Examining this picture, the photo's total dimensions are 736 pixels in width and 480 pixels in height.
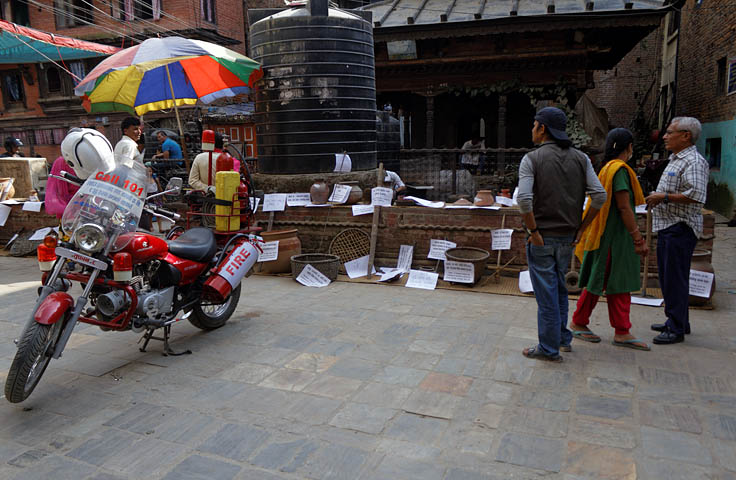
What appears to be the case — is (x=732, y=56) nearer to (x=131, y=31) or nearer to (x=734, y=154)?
(x=734, y=154)

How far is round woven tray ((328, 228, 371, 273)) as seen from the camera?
283 inches

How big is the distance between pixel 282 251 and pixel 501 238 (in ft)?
9.31

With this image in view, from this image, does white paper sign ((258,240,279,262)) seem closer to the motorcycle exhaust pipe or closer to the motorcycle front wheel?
the motorcycle exhaust pipe

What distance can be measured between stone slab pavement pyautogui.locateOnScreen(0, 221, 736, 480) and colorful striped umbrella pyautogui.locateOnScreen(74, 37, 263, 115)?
12.8 ft

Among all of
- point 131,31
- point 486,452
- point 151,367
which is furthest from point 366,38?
point 131,31

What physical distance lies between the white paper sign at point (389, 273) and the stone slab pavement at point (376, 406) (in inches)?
60.3

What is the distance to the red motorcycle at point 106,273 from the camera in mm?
3164

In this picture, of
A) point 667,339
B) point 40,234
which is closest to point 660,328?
point 667,339

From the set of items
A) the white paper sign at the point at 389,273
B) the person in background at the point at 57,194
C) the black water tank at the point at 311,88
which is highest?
the black water tank at the point at 311,88

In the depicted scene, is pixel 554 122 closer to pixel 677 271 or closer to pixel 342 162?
pixel 677 271

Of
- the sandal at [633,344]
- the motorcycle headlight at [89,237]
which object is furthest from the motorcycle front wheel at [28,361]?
the sandal at [633,344]

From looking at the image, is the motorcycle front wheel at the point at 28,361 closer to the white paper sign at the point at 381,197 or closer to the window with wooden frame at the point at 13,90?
the white paper sign at the point at 381,197

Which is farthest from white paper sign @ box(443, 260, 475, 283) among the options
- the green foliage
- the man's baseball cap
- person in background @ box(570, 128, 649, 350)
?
the green foliage

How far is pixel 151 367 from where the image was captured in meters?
3.94
